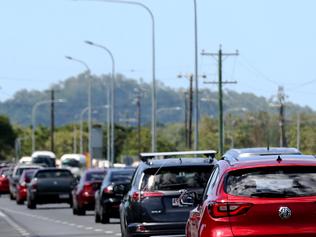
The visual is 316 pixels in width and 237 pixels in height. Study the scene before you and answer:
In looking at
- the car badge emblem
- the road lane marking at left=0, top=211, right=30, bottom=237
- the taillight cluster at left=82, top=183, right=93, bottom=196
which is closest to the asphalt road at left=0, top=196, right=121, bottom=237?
the road lane marking at left=0, top=211, right=30, bottom=237

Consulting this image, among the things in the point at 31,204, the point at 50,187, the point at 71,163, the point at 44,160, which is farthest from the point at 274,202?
the point at 71,163

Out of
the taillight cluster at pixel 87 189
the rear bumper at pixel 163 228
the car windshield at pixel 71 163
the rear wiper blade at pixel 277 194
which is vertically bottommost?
the rear bumper at pixel 163 228

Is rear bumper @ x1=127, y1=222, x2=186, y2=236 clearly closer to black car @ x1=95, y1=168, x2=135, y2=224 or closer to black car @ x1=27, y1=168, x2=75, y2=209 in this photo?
black car @ x1=95, y1=168, x2=135, y2=224

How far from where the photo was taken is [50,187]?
4859cm

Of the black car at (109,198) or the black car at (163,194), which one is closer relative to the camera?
the black car at (163,194)

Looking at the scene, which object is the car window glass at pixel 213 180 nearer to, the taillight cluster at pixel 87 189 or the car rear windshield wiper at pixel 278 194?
the car rear windshield wiper at pixel 278 194

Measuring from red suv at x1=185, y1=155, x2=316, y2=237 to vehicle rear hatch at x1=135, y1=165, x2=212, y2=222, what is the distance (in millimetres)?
7615

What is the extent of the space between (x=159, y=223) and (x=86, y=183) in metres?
20.5

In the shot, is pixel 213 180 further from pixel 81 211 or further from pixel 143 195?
pixel 81 211

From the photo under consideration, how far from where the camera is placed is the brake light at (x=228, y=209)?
12.8 meters

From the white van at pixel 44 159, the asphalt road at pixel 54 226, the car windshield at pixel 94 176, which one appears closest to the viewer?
the asphalt road at pixel 54 226

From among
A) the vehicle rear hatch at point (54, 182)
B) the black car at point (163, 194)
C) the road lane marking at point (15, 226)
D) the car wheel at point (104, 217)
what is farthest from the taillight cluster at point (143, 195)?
the vehicle rear hatch at point (54, 182)

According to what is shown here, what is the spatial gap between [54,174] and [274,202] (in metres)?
37.0

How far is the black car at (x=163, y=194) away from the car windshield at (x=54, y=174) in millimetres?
27783
